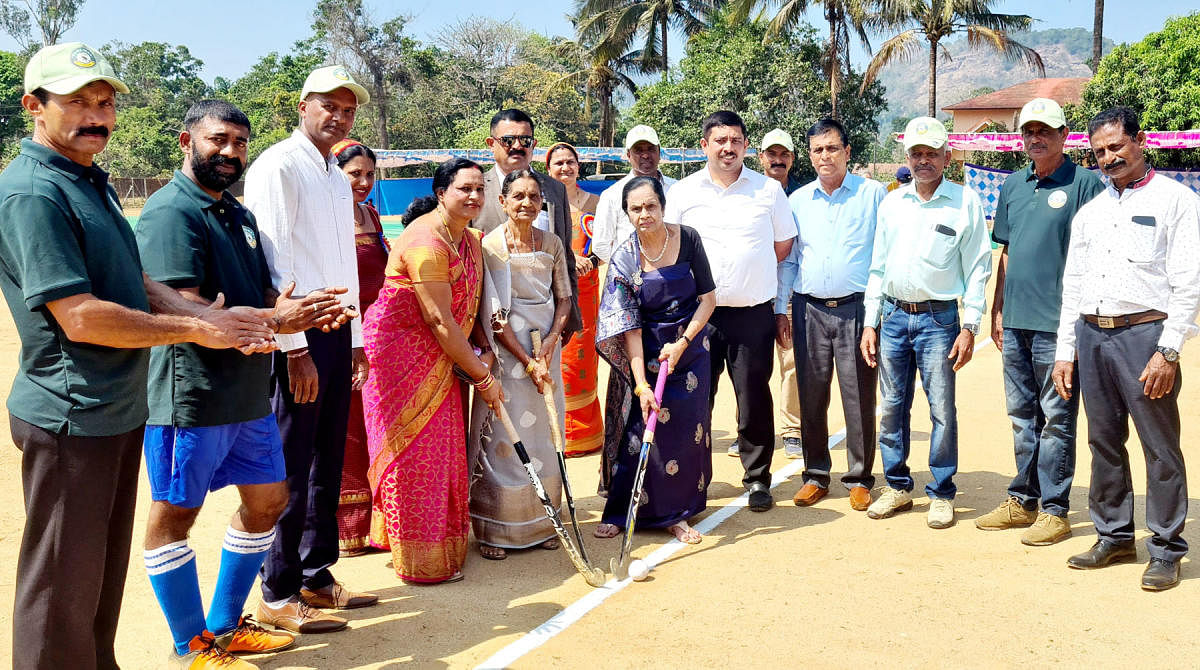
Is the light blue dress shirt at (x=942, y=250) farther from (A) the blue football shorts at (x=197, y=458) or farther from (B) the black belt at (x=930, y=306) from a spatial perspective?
(A) the blue football shorts at (x=197, y=458)

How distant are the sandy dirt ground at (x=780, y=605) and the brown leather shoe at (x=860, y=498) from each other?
0.25 feet

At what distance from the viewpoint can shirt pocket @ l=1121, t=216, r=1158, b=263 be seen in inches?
174

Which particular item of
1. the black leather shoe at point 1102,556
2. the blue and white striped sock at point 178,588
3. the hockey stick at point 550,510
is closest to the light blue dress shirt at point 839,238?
the black leather shoe at point 1102,556

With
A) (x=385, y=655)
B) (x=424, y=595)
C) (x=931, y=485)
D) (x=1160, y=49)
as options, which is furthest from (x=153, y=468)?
(x=1160, y=49)

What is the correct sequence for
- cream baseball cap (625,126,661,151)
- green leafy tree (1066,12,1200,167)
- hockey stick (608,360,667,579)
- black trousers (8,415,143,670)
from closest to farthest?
black trousers (8,415,143,670), hockey stick (608,360,667,579), cream baseball cap (625,126,661,151), green leafy tree (1066,12,1200,167)

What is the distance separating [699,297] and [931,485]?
1.75 m

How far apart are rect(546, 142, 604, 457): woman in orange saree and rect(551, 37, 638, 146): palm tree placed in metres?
29.3

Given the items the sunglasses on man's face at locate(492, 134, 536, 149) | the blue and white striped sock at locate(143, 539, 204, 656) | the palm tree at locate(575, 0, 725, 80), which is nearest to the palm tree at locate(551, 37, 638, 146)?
the palm tree at locate(575, 0, 725, 80)

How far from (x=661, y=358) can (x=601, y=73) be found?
31790mm

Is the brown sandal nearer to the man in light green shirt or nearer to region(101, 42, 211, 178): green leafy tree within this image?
the man in light green shirt

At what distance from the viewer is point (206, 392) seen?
336 cm

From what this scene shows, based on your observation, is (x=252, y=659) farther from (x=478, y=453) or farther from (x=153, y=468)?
(x=478, y=453)

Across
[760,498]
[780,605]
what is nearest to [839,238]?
[760,498]

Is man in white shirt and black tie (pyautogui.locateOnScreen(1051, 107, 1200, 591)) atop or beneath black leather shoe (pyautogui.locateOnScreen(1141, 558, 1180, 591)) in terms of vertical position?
atop
